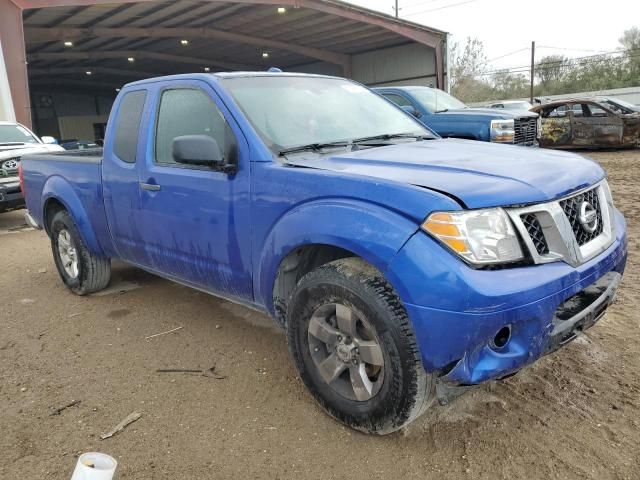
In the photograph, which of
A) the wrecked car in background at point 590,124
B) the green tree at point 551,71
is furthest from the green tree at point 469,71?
the wrecked car in background at point 590,124

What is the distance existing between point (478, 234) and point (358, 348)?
0.80 meters

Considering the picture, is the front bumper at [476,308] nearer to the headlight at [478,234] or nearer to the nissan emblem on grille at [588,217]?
the headlight at [478,234]

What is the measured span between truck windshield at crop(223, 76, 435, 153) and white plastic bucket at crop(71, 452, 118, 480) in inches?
71.0

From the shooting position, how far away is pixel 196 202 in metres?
3.41

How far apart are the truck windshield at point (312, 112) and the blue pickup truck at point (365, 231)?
0.01 metres

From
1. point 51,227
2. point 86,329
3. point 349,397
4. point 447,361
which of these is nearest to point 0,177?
point 51,227

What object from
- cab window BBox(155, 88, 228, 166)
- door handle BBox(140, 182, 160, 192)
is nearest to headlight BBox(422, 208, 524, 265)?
cab window BBox(155, 88, 228, 166)

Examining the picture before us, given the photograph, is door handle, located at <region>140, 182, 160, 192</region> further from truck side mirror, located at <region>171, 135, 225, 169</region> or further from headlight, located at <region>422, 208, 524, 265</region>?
headlight, located at <region>422, 208, 524, 265</region>

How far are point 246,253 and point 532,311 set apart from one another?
5.38 feet

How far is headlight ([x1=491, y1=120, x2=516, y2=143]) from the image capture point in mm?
8500

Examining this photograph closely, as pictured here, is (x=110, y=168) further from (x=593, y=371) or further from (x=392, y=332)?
(x=593, y=371)

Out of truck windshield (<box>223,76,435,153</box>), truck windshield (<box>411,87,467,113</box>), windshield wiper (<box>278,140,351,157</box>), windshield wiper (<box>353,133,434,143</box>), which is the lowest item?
windshield wiper (<box>278,140,351,157</box>)

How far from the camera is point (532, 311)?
225cm

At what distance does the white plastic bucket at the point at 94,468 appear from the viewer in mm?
2127
